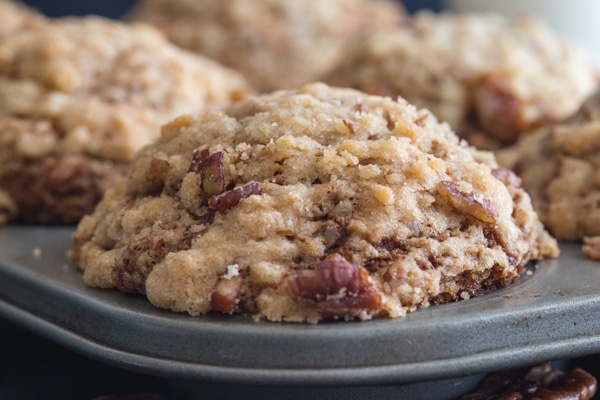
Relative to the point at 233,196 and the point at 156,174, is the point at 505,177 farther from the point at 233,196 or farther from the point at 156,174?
the point at 156,174

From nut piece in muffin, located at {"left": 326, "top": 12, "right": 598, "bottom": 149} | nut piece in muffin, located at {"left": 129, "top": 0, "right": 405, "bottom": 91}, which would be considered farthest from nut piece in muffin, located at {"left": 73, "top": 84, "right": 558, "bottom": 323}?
nut piece in muffin, located at {"left": 129, "top": 0, "right": 405, "bottom": 91}

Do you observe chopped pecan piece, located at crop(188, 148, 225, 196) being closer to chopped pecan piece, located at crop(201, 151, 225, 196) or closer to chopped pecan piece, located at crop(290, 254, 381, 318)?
chopped pecan piece, located at crop(201, 151, 225, 196)

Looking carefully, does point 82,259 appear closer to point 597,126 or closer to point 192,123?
point 192,123

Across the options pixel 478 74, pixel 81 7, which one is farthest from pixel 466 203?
pixel 81 7

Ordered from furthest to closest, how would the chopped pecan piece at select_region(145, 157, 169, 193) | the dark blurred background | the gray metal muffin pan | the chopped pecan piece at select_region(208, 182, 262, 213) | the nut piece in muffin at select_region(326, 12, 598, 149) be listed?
the dark blurred background → the nut piece in muffin at select_region(326, 12, 598, 149) → the chopped pecan piece at select_region(145, 157, 169, 193) → the chopped pecan piece at select_region(208, 182, 262, 213) → the gray metal muffin pan

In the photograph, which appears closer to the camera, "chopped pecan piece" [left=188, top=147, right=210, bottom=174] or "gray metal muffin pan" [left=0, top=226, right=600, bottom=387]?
"gray metal muffin pan" [left=0, top=226, right=600, bottom=387]

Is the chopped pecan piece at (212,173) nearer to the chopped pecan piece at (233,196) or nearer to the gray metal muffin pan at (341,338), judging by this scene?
the chopped pecan piece at (233,196)

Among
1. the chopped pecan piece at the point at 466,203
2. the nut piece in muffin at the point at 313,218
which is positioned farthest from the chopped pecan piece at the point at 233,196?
the chopped pecan piece at the point at 466,203
